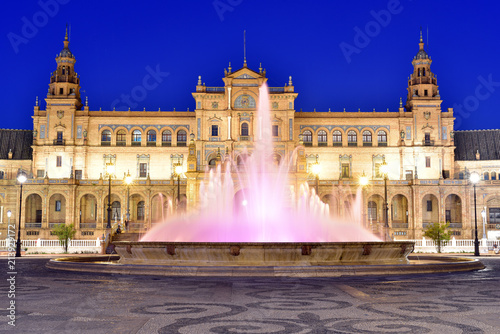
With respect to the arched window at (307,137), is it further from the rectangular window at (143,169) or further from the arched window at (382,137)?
the rectangular window at (143,169)

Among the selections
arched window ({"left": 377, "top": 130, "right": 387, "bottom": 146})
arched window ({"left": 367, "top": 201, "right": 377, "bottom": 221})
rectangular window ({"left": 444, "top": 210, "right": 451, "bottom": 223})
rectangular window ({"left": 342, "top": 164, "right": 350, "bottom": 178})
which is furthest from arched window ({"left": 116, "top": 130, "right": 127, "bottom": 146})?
rectangular window ({"left": 444, "top": 210, "right": 451, "bottom": 223})

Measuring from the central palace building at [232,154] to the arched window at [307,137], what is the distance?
13cm

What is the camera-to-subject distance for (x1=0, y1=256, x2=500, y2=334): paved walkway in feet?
29.7

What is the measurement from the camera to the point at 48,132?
71.2 m

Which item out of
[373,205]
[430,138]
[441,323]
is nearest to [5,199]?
[373,205]

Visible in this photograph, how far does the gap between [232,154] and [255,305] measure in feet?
184

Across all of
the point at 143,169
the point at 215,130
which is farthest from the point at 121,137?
the point at 215,130

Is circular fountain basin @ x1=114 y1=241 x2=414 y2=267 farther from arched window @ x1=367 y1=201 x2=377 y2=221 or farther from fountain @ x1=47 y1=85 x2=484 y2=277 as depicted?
arched window @ x1=367 y1=201 x2=377 y2=221

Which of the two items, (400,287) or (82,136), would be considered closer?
(400,287)

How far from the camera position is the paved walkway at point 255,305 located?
9.05 meters

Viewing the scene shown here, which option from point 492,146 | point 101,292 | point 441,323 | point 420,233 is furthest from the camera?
point 492,146

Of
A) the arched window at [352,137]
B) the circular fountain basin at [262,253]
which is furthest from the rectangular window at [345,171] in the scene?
the circular fountain basin at [262,253]

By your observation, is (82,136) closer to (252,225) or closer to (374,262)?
(252,225)

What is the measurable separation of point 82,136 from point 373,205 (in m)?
36.4
